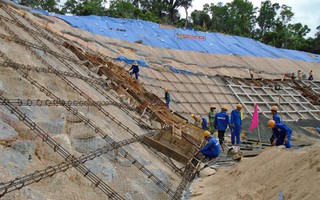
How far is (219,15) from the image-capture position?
46531 mm

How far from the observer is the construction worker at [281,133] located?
7.22 metres

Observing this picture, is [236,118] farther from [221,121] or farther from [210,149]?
[210,149]

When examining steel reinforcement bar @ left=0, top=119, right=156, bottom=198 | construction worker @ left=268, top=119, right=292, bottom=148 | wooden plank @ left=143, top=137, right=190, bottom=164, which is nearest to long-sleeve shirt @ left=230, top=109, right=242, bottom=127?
construction worker @ left=268, top=119, right=292, bottom=148

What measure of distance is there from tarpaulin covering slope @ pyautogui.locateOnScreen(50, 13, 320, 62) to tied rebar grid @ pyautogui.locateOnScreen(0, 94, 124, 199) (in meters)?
14.5

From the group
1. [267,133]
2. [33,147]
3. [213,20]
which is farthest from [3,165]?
[213,20]

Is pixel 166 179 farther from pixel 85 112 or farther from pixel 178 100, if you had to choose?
pixel 178 100

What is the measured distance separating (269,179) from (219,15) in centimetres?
4386

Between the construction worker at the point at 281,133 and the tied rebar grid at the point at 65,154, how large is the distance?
173 inches

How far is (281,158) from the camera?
18.2 ft

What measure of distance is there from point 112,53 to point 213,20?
107 feet

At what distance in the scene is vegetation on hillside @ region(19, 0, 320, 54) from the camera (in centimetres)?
3388

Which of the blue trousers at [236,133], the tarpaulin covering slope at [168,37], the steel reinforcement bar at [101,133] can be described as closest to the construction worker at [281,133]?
the blue trousers at [236,133]

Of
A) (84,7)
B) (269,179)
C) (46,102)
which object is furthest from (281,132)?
(84,7)

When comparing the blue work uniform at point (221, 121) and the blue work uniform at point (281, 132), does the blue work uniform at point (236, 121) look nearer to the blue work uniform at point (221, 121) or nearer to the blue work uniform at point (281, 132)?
the blue work uniform at point (221, 121)
